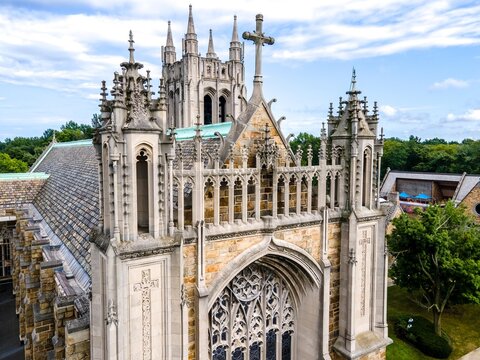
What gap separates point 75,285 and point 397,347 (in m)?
17.0

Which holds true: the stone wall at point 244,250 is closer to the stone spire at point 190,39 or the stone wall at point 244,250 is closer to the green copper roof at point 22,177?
the green copper roof at point 22,177

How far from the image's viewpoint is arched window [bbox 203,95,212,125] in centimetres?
4276

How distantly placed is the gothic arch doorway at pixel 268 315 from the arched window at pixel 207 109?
33604 millimetres

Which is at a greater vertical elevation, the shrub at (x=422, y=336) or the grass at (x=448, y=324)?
the shrub at (x=422, y=336)

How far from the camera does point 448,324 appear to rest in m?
22.7

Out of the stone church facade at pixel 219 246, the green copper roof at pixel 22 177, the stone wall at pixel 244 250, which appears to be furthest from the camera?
the green copper roof at pixel 22 177

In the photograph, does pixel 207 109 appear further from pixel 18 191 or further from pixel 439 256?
pixel 439 256

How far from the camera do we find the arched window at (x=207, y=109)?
42.8 m

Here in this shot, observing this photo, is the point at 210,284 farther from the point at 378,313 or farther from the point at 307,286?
the point at 378,313

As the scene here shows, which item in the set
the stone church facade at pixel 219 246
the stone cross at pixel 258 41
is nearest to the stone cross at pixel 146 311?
the stone church facade at pixel 219 246

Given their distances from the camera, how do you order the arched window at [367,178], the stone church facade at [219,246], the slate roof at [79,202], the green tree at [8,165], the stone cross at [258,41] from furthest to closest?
the green tree at [8,165] < the arched window at [367,178] < the slate roof at [79,202] < the stone cross at [258,41] < the stone church facade at [219,246]

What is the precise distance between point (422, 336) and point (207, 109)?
32.9 metres

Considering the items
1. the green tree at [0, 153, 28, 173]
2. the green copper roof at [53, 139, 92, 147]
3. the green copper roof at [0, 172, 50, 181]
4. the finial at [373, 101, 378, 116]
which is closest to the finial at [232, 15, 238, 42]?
the green copper roof at [53, 139, 92, 147]

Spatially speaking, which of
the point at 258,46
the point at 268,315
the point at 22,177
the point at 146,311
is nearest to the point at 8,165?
the point at 22,177
